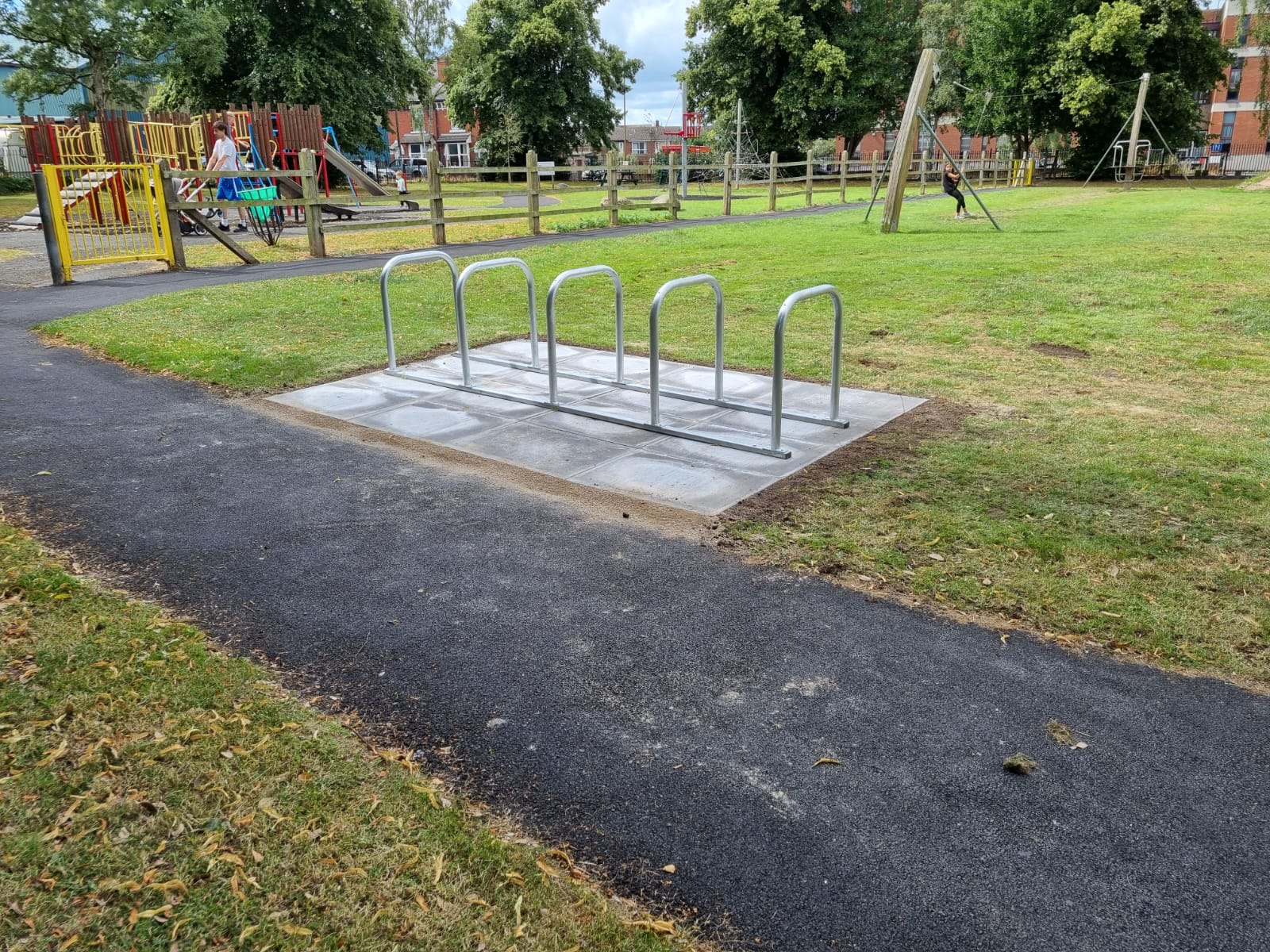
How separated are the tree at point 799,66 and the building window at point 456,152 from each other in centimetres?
4273

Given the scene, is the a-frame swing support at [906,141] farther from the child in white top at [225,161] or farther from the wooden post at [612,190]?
the child in white top at [225,161]

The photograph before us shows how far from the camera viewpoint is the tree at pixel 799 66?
4859 cm

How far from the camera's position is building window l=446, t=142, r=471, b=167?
90562mm

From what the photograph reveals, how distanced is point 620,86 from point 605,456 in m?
60.3

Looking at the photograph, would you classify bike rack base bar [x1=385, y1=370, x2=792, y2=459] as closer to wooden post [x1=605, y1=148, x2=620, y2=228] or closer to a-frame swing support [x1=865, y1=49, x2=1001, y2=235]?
a-frame swing support [x1=865, y1=49, x2=1001, y2=235]

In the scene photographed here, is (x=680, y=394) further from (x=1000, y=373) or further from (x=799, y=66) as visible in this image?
(x=799, y=66)

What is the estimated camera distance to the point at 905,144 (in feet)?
59.2

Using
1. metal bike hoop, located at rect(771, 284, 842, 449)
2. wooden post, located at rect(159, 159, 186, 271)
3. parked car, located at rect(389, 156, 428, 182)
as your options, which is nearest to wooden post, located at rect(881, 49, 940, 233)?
wooden post, located at rect(159, 159, 186, 271)

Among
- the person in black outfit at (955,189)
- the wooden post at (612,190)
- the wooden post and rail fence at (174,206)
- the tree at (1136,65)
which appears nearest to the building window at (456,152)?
the tree at (1136,65)

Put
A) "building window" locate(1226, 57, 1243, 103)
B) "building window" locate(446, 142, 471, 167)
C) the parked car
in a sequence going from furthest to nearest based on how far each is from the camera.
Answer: "building window" locate(446, 142, 471, 167)
the parked car
"building window" locate(1226, 57, 1243, 103)

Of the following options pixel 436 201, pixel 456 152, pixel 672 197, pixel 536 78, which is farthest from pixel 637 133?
pixel 436 201

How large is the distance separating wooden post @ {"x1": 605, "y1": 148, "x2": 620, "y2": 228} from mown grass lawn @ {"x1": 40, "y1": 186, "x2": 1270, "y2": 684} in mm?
4702

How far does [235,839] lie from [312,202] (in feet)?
48.9

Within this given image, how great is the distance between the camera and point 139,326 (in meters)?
9.75
